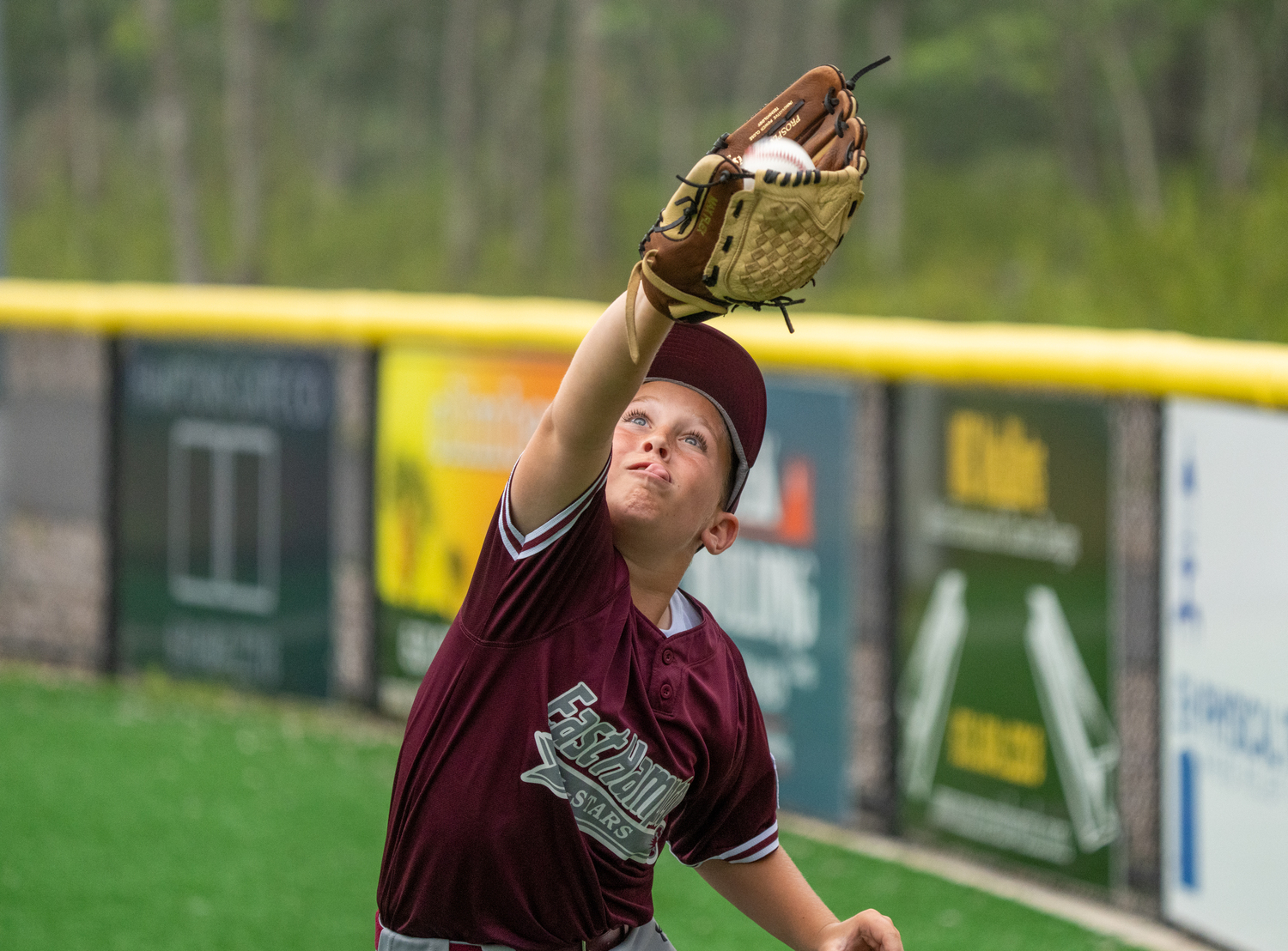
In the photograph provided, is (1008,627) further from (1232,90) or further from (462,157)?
(462,157)

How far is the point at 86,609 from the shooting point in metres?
7.88

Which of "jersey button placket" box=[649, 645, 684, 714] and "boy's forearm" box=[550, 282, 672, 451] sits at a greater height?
"boy's forearm" box=[550, 282, 672, 451]

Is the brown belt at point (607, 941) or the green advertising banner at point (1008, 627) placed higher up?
the brown belt at point (607, 941)

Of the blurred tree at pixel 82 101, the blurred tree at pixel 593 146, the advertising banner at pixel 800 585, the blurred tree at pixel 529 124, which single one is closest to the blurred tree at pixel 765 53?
the blurred tree at pixel 529 124

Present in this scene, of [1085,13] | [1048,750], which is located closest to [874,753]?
[1048,750]

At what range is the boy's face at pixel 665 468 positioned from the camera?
81.4 inches

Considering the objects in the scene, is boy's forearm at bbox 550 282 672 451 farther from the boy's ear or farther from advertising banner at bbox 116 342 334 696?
advertising banner at bbox 116 342 334 696

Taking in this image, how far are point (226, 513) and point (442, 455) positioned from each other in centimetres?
121

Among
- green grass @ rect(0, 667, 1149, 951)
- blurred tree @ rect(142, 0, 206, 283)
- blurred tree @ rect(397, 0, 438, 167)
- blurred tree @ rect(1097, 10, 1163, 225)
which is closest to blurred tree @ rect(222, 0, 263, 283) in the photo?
blurred tree @ rect(142, 0, 206, 283)

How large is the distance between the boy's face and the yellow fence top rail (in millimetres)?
2412

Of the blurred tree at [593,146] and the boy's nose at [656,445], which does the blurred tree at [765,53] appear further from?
the boy's nose at [656,445]

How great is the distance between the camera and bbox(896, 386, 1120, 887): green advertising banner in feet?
16.0

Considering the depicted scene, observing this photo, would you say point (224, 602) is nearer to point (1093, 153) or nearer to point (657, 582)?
point (657, 582)

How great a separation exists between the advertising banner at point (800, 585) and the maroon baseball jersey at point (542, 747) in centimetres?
344
